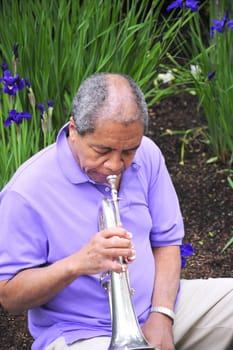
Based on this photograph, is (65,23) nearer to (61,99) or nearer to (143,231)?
(61,99)

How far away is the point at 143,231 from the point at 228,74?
1602 millimetres

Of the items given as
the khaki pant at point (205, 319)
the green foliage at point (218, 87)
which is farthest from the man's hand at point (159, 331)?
the green foliage at point (218, 87)

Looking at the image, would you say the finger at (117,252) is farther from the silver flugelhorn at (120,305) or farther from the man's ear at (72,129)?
the man's ear at (72,129)

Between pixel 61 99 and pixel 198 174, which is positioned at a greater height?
pixel 61 99

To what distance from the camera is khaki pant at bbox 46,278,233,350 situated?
9.73 feet

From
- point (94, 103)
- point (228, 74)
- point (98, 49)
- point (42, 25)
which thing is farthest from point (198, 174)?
point (94, 103)

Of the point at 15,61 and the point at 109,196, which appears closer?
the point at 109,196

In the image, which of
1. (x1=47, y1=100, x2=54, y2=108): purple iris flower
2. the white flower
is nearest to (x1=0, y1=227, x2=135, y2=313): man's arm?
(x1=47, y1=100, x2=54, y2=108): purple iris flower

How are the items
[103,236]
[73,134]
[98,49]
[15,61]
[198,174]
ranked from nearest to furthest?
[103,236]
[73,134]
[15,61]
[98,49]
[198,174]

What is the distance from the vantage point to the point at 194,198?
4340 mm

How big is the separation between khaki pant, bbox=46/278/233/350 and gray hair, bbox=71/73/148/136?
2.17ft

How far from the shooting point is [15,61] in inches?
153

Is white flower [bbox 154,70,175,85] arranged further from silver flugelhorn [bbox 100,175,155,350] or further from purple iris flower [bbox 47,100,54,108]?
silver flugelhorn [bbox 100,175,155,350]

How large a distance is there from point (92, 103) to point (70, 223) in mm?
377
